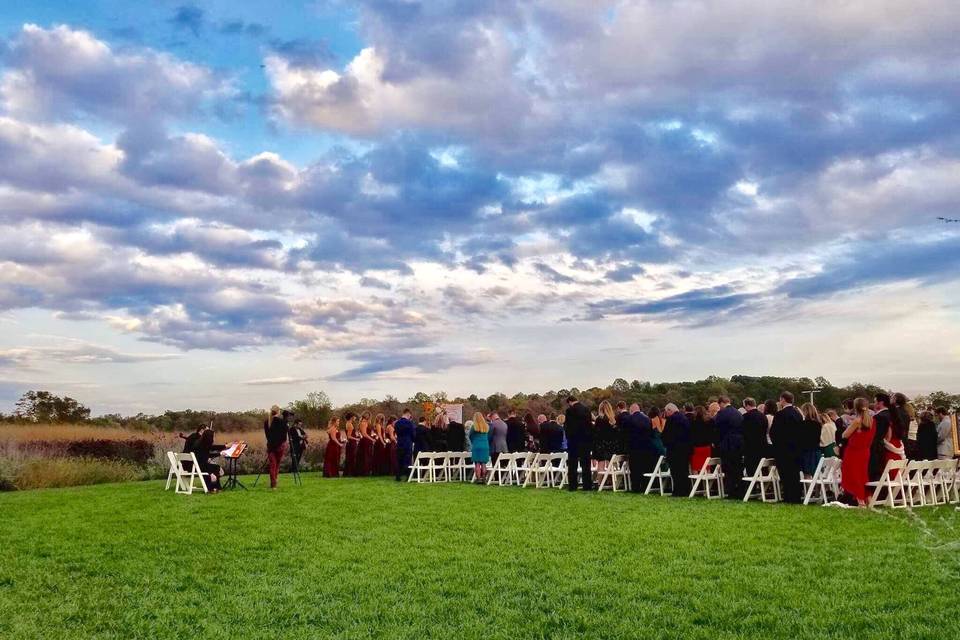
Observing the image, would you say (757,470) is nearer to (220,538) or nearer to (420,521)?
(420,521)

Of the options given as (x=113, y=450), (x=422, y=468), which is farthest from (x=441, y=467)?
(x=113, y=450)

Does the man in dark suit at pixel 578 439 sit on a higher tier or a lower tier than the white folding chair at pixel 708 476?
higher

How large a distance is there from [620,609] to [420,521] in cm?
628

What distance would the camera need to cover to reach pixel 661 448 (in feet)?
62.4

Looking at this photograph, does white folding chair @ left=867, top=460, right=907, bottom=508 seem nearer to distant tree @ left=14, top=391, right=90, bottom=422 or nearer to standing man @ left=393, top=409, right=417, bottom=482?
standing man @ left=393, top=409, right=417, bottom=482

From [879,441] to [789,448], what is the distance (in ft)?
4.89

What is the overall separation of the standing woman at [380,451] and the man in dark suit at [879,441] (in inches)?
566

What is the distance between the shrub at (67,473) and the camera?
23.8 m

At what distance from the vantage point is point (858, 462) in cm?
1484

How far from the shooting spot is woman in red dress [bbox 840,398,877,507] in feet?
48.1

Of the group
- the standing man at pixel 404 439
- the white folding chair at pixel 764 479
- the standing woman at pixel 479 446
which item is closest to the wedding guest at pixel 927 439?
the white folding chair at pixel 764 479

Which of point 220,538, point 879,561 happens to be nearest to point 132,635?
point 220,538

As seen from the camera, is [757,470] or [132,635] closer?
[132,635]

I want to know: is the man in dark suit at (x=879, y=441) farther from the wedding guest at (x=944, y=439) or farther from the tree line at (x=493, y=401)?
the tree line at (x=493, y=401)
